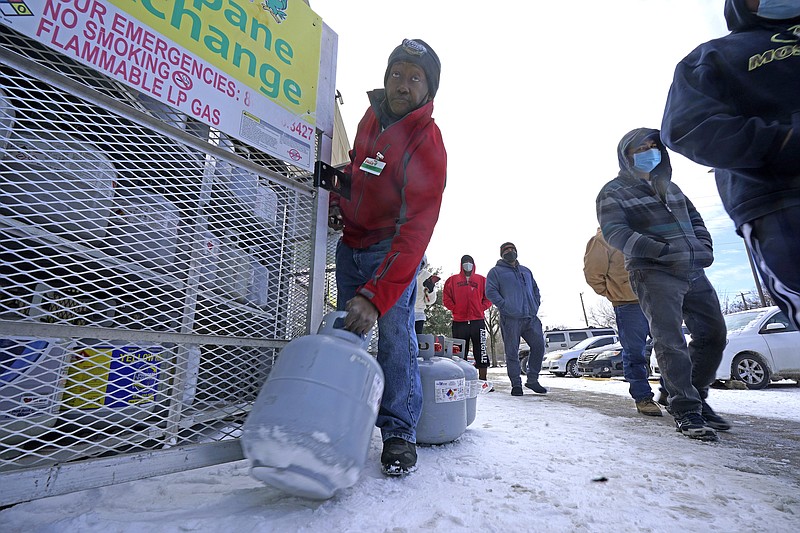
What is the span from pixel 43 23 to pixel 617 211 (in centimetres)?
A: 293

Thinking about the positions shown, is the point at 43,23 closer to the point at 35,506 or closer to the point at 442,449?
the point at 35,506

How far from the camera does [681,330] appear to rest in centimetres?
229

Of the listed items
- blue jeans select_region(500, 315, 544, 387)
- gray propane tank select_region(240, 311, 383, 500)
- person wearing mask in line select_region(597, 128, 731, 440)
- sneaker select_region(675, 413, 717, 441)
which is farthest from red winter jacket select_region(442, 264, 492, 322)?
gray propane tank select_region(240, 311, 383, 500)

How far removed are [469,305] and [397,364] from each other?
431 cm

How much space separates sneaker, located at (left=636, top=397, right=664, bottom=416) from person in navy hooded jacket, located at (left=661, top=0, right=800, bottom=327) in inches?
76.9

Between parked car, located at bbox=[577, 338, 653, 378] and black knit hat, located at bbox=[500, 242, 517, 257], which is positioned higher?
black knit hat, located at bbox=[500, 242, 517, 257]

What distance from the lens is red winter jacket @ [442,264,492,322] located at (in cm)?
570

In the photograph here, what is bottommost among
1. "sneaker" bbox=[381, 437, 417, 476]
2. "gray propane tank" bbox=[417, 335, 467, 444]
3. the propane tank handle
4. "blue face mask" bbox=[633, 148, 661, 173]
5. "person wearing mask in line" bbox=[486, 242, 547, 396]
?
"sneaker" bbox=[381, 437, 417, 476]

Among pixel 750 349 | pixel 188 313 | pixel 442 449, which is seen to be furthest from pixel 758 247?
pixel 750 349

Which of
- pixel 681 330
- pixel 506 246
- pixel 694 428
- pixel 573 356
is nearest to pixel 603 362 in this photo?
pixel 573 356

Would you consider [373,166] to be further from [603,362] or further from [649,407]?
[603,362]

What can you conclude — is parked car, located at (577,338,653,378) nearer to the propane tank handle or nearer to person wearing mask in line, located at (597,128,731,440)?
person wearing mask in line, located at (597,128,731,440)

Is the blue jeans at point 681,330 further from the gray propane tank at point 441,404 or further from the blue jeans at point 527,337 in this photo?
the blue jeans at point 527,337

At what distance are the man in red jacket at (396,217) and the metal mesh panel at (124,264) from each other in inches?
10.7
